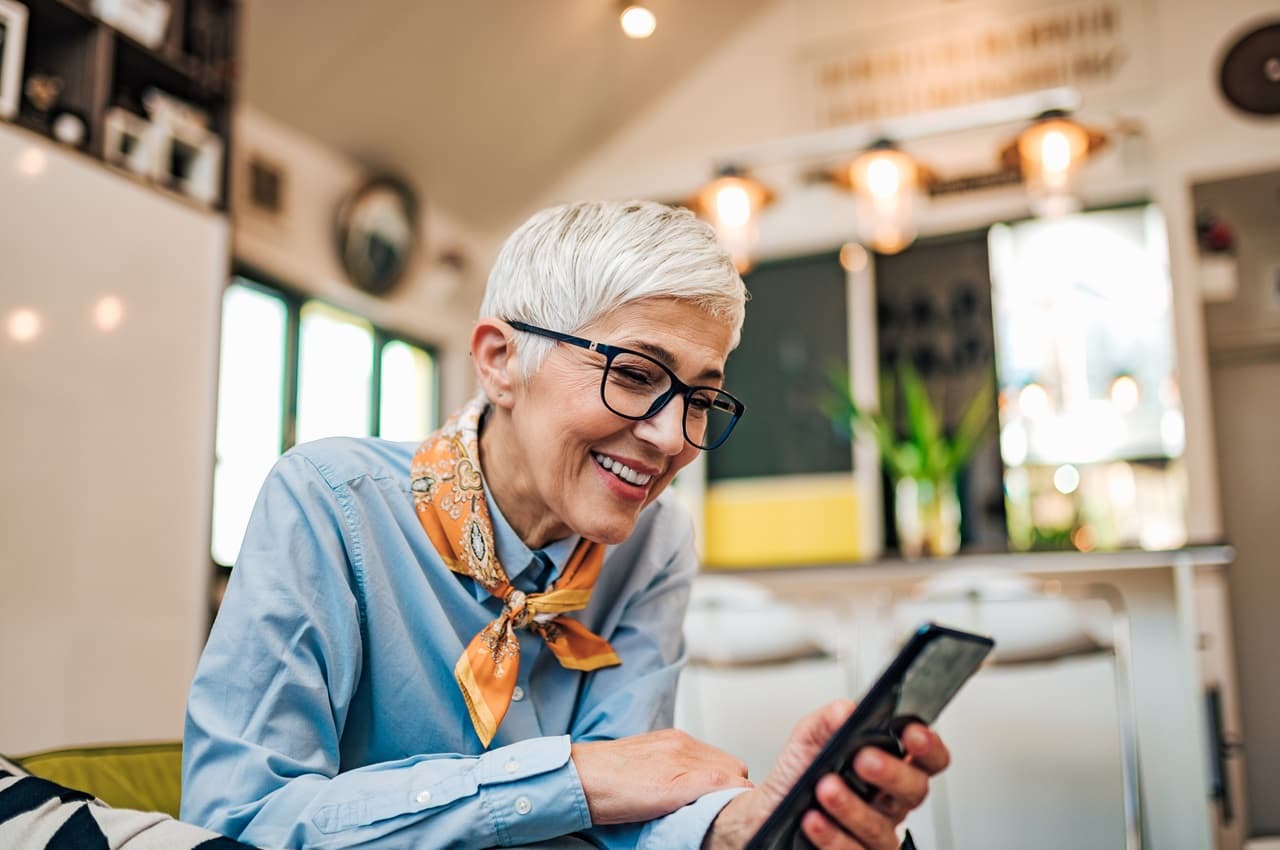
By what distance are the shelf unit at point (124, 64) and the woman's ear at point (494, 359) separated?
212cm

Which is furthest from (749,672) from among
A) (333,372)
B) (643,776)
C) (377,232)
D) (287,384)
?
(377,232)

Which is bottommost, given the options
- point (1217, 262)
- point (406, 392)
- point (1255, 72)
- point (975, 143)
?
point (406, 392)

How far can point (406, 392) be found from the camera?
5.72 m

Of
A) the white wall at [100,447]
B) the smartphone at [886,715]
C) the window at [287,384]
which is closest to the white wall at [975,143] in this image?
the window at [287,384]

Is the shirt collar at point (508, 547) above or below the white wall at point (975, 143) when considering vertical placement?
below

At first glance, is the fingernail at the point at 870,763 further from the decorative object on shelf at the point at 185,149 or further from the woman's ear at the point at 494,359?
the decorative object on shelf at the point at 185,149

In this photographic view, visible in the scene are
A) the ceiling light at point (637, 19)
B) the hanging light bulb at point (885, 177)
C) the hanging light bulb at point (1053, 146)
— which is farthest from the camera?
the ceiling light at point (637, 19)

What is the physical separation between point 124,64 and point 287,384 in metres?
1.63

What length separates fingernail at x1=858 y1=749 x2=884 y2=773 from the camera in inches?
31.8

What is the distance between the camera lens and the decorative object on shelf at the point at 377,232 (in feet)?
16.5

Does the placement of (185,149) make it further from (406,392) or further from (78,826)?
(78,826)

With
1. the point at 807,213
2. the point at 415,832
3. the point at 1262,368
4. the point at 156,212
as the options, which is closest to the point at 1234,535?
the point at 1262,368

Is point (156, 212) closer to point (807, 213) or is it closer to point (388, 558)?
point (388, 558)

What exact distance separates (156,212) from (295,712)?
254 cm
